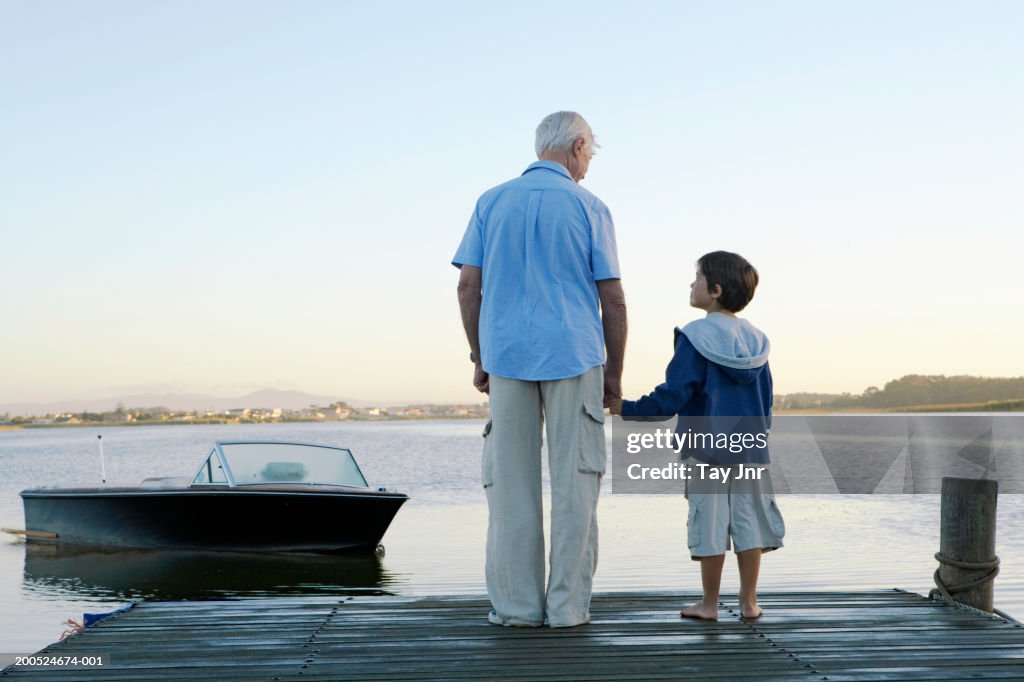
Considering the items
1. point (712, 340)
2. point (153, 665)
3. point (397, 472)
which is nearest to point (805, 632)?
point (712, 340)

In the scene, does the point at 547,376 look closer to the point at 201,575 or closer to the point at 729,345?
the point at 729,345

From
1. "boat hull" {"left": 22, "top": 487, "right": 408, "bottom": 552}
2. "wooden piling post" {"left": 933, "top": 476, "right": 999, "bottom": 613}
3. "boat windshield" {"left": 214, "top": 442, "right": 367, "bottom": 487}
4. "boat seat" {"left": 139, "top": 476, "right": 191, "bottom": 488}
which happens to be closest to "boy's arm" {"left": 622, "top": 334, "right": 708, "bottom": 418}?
"wooden piling post" {"left": 933, "top": 476, "right": 999, "bottom": 613}

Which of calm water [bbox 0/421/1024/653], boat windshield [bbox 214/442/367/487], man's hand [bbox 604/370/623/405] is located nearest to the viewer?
man's hand [bbox 604/370/623/405]

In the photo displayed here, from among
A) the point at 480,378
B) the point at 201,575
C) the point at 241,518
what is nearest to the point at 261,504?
the point at 241,518

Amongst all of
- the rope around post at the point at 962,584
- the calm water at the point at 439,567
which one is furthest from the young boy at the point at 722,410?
the calm water at the point at 439,567

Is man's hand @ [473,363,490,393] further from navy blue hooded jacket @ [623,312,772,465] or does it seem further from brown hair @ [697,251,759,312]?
brown hair @ [697,251,759,312]

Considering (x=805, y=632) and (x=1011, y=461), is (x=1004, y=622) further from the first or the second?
(x=1011, y=461)

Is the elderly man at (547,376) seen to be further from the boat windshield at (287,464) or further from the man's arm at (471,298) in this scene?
the boat windshield at (287,464)

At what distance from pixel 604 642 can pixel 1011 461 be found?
57.9 metres

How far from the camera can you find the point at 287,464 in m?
15.1

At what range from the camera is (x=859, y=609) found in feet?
16.0

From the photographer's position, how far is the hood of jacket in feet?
14.7

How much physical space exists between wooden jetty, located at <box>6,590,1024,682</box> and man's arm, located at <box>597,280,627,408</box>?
1.01 meters

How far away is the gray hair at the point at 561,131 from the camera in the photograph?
451 cm
